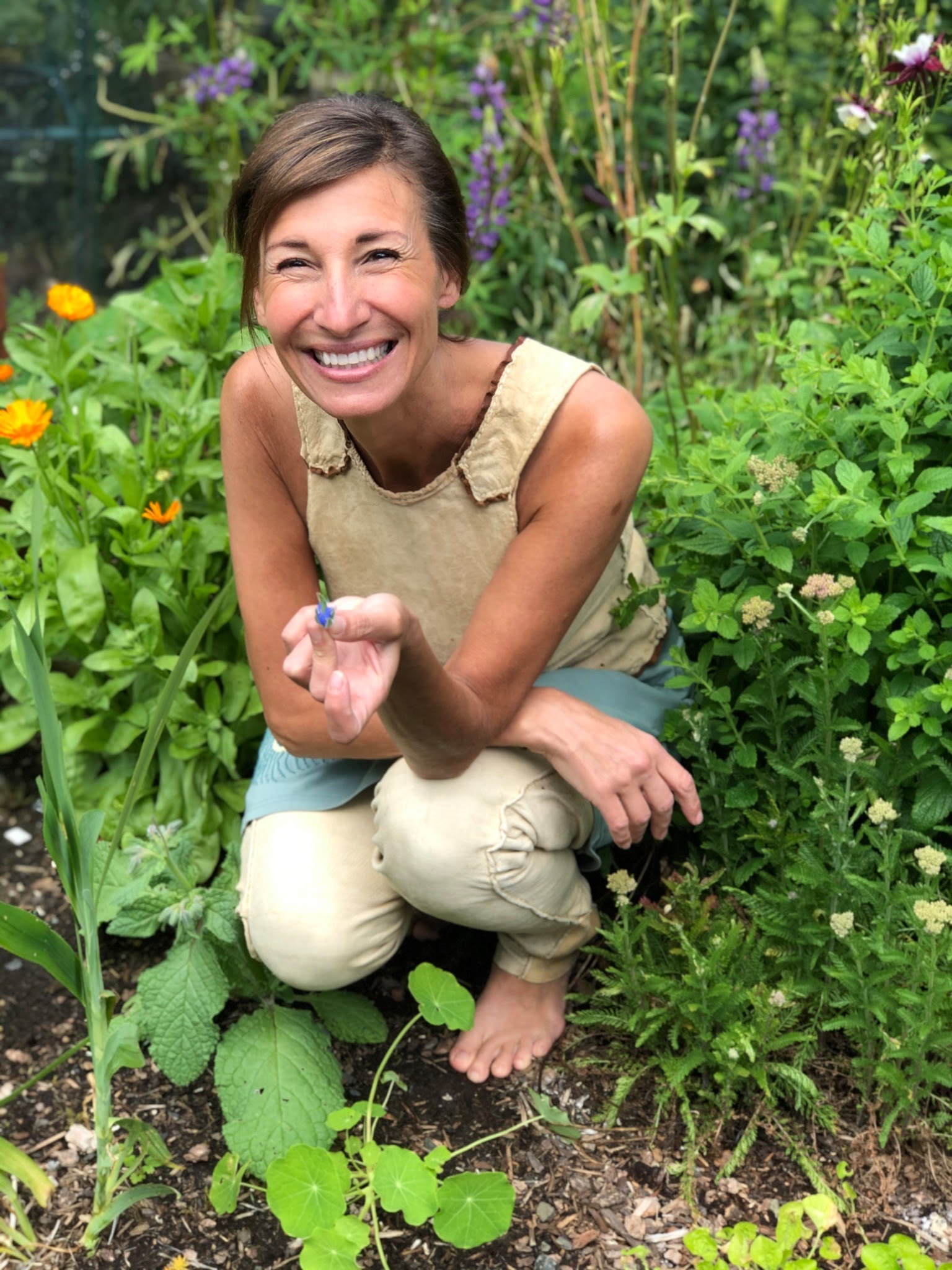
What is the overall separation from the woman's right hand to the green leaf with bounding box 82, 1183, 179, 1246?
2.34ft

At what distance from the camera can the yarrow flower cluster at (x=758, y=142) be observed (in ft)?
11.3

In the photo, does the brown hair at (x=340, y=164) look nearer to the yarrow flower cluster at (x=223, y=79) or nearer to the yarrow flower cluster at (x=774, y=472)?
the yarrow flower cluster at (x=774, y=472)

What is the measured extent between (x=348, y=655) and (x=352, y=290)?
0.45 metres

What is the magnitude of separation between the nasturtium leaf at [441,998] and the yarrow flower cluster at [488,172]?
7.08 ft

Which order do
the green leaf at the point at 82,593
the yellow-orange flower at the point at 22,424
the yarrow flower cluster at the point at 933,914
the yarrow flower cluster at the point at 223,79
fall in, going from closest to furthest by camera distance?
the yarrow flower cluster at the point at 933,914
the yellow-orange flower at the point at 22,424
the green leaf at the point at 82,593
the yarrow flower cluster at the point at 223,79

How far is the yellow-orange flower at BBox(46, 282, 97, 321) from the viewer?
89.3 inches

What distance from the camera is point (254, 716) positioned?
2.37 metres

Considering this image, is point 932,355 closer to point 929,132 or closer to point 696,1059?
point 696,1059

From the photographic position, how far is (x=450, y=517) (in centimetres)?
184

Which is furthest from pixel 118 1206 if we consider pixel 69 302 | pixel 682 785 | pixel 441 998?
pixel 69 302

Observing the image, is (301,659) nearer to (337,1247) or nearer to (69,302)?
Result: (337,1247)

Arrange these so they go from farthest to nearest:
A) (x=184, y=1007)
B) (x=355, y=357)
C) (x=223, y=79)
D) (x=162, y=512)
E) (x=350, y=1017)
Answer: (x=223, y=79)
(x=162, y=512)
(x=350, y=1017)
(x=184, y=1007)
(x=355, y=357)

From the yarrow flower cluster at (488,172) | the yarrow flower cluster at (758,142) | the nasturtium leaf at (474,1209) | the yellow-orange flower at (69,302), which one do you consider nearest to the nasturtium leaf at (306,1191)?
the nasturtium leaf at (474,1209)

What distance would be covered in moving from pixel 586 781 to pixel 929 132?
8.70 ft
